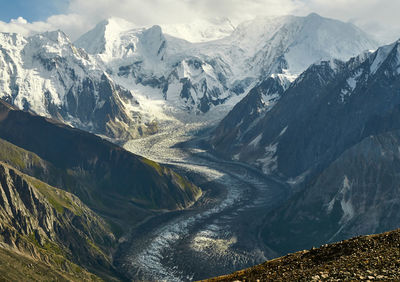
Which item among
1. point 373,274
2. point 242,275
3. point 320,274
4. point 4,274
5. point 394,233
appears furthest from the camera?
point 4,274

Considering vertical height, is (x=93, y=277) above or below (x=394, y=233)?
below

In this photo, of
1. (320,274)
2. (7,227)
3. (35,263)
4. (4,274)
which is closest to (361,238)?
(320,274)

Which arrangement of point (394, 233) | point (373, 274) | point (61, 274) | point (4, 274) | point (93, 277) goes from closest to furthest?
point (373, 274) < point (394, 233) < point (4, 274) < point (61, 274) < point (93, 277)

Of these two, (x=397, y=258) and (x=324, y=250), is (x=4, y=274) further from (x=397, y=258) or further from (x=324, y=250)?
(x=397, y=258)

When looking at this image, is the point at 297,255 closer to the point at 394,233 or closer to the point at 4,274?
the point at 394,233

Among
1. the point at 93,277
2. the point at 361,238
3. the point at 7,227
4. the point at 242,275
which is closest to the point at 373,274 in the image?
the point at 361,238

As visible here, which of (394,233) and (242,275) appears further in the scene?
(242,275)
